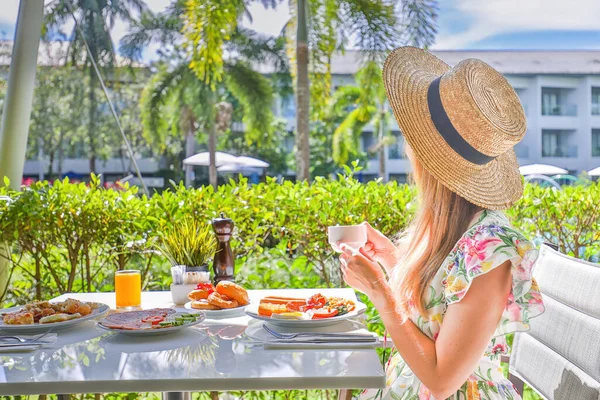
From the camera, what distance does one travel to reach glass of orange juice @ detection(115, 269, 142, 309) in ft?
6.46

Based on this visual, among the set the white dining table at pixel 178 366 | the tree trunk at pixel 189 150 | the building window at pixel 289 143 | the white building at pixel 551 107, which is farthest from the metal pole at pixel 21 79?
the white building at pixel 551 107

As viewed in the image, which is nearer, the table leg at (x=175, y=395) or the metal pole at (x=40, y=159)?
the table leg at (x=175, y=395)

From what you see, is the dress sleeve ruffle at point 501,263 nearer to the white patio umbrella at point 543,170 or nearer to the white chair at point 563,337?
the white chair at point 563,337

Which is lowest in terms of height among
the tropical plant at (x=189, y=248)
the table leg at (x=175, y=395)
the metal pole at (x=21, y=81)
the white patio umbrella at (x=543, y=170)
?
the table leg at (x=175, y=395)

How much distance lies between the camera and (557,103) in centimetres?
4384

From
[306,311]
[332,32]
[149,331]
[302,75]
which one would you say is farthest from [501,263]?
[332,32]

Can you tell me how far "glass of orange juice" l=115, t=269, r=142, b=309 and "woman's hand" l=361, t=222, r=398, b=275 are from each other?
2.36 ft

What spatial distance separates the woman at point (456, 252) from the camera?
132 centimetres

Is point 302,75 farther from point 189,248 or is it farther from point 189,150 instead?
point 189,150

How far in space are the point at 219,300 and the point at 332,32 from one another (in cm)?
1133

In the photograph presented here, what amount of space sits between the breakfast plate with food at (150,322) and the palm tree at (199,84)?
18.1 metres

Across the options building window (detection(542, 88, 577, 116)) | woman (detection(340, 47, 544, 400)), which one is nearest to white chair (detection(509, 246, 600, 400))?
woman (detection(340, 47, 544, 400))

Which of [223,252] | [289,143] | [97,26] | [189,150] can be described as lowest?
[223,252]

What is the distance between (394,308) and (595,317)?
0.53m
